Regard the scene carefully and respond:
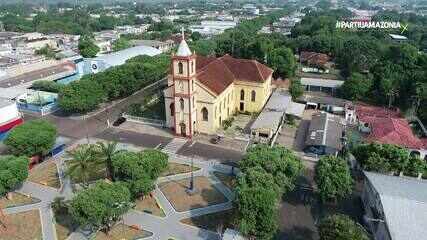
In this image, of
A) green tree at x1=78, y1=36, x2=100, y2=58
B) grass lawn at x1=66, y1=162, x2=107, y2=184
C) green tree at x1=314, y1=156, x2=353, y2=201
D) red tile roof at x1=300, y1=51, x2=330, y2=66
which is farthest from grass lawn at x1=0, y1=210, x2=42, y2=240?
red tile roof at x1=300, y1=51, x2=330, y2=66

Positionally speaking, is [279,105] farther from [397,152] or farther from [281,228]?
[281,228]

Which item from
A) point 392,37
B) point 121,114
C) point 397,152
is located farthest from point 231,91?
point 392,37

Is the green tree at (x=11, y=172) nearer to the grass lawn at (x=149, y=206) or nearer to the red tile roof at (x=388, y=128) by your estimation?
the grass lawn at (x=149, y=206)

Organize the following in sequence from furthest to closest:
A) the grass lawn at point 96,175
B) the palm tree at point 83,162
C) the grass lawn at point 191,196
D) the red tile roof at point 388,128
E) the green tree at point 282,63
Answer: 1. the green tree at point 282,63
2. the red tile roof at point 388,128
3. the grass lawn at point 96,175
4. the grass lawn at point 191,196
5. the palm tree at point 83,162

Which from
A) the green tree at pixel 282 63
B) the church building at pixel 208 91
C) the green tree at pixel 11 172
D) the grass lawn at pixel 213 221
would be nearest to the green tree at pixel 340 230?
the grass lawn at pixel 213 221

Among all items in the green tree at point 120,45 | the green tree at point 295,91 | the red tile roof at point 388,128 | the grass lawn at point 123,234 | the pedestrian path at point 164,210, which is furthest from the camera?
the green tree at point 120,45

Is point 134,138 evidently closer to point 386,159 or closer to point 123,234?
point 123,234

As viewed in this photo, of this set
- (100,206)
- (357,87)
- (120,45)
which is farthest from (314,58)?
(100,206)
